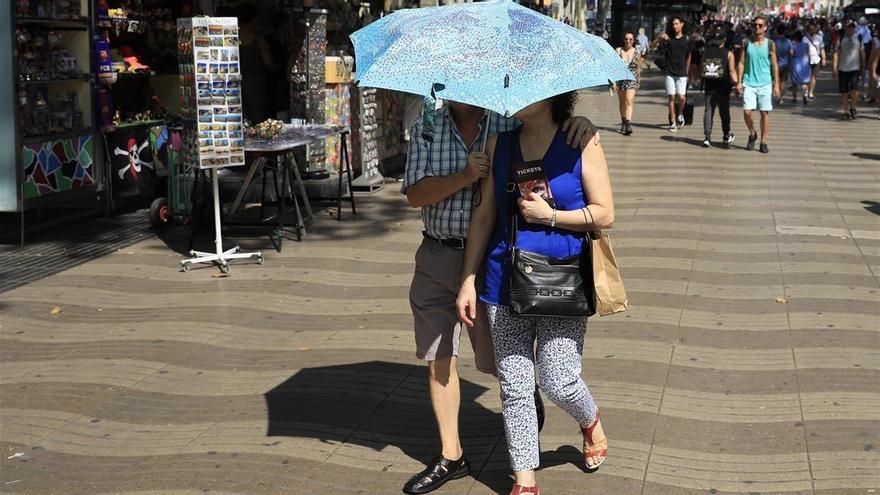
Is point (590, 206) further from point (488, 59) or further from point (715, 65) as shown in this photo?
point (715, 65)

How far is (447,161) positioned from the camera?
4523mm

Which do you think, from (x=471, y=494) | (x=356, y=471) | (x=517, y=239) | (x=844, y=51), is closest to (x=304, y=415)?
(x=356, y=471)

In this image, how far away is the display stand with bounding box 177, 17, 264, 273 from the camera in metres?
8.66

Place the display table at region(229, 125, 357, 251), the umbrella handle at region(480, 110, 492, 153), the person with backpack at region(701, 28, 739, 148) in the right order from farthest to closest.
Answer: the person with backpack at region(701, 28, 739, 148), the display table at region(229, 125, 357, 251), the umbrella handle at region(480, 110, 492, 153)

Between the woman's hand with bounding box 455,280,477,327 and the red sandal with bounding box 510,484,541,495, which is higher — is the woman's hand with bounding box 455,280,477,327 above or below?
above

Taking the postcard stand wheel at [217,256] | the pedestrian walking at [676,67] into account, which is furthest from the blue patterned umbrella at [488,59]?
the pedestrian walking at [676,67]

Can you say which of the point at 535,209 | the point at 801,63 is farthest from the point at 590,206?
the point at 801,63

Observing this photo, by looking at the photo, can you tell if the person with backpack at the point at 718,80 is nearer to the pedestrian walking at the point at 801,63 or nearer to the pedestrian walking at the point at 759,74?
the pedestrian walking at the point at 759,74

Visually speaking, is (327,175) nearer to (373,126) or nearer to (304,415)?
(373,126)

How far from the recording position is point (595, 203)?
4340 millimetres

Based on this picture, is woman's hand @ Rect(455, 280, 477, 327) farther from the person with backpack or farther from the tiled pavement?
the person with backpack

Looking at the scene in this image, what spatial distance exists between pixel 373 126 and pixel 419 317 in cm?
836

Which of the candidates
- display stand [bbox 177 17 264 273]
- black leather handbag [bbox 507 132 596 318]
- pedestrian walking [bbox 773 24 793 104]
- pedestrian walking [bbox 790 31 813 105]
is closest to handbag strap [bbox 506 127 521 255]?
black leather handbag [bbox 507 132 596 318]

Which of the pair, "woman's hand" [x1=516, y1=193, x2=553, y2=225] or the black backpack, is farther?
the black backpack
